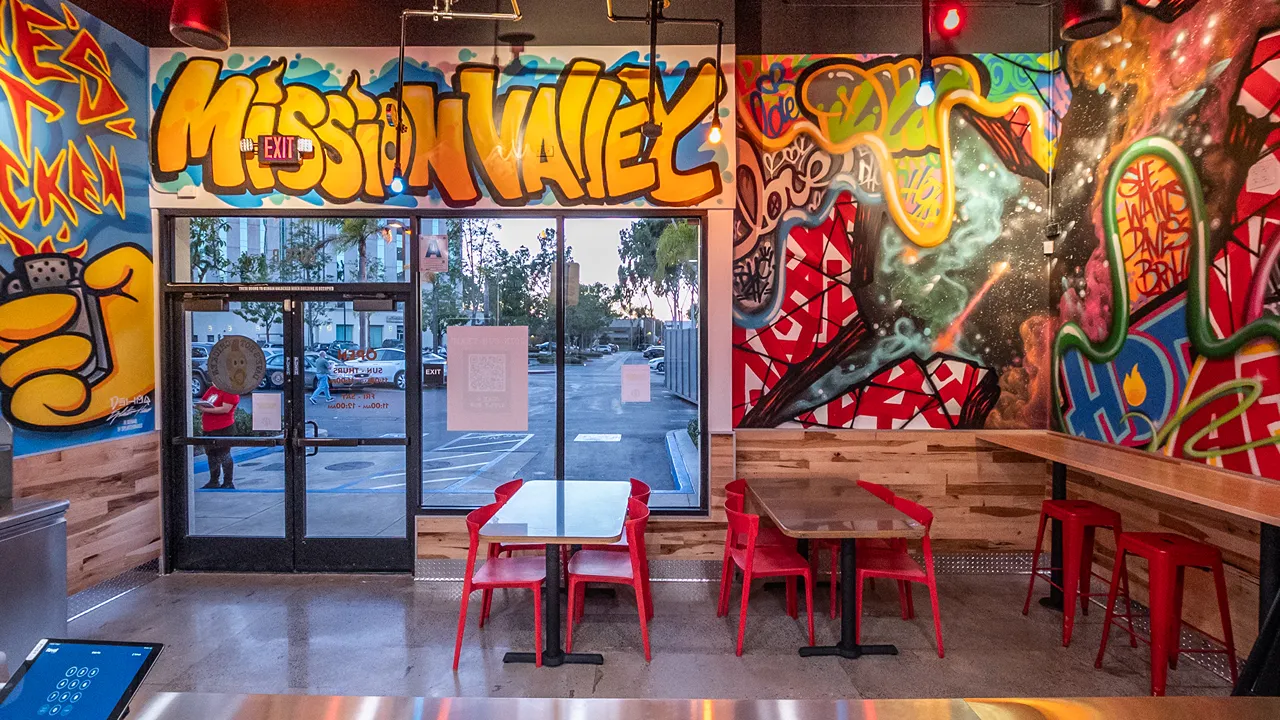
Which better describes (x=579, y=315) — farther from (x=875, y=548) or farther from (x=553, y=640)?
(x=875, y=548)

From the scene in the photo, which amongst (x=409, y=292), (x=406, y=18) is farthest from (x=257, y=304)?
(x=406, y=18)

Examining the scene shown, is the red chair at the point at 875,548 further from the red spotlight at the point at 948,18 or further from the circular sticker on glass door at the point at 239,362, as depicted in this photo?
the circular sticker on glass door at the point at 239,362

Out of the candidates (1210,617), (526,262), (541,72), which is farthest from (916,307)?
(541,72)

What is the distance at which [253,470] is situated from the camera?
5.62m

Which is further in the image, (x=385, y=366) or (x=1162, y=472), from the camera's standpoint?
(x=385, y=366)

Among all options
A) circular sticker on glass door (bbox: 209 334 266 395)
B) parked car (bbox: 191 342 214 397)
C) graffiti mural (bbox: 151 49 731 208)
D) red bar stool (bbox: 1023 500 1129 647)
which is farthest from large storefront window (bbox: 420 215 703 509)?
red bar stool (bbox: 1023 500 1129 647)

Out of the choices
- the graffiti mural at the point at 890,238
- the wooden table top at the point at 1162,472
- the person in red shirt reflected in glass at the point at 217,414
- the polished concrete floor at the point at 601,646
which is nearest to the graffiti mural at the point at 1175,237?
the wooden table top at the point at 1162,472

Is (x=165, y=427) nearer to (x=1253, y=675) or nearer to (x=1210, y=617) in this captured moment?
(x=1253, y=675)

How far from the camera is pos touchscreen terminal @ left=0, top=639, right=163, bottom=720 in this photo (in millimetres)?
1024

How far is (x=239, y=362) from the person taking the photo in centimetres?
507

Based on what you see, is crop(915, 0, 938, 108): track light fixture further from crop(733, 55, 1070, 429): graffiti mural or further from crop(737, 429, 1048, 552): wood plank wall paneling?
crop(737, 429, 1048, 552): wood plank wall paneling

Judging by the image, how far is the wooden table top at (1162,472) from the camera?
2871 mm

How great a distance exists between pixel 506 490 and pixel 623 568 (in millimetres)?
1082

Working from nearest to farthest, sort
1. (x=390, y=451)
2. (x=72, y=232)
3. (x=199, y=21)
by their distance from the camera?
(x=199, y=21) → (x=72, y=232) → (x=390, y=451)
